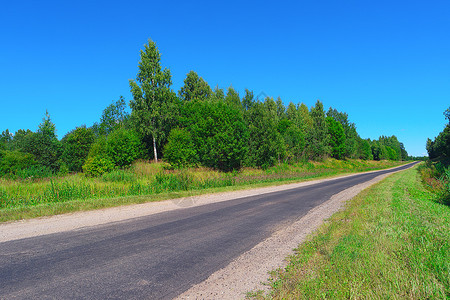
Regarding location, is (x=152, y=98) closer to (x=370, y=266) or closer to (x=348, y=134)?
(x=370, y=266)

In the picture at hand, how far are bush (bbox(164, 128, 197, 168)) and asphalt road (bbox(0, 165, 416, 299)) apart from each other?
25234mm

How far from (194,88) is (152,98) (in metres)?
16.8

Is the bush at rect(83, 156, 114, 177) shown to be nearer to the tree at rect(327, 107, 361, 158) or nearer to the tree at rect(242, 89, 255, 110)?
the tree at rect(242, 89, 255, 110)

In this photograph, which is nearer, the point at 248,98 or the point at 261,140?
the point at 261,140

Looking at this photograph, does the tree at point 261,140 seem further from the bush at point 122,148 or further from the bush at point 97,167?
the bush at point 97,167

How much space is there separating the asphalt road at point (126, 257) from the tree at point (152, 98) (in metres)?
31.8

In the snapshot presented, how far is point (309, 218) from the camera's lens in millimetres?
8469

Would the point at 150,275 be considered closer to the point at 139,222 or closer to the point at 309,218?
the point at 139,222

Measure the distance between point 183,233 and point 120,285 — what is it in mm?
2830

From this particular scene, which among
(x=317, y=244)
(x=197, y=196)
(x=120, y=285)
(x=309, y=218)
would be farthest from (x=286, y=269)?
(x=197, y=196)

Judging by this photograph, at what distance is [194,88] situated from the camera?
2057 inches

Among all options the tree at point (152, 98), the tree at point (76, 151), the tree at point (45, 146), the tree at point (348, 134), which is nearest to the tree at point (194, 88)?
the tree at point (152, 98)

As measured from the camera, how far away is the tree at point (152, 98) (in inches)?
1443

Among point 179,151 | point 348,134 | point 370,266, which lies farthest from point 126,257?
point 348,134
